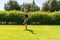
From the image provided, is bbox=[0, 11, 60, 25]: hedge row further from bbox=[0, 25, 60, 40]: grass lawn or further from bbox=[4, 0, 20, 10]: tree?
bbox=[4, 0, 20, 10]: tree

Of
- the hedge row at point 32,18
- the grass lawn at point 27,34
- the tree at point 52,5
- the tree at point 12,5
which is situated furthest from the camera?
the tree at point 12,5

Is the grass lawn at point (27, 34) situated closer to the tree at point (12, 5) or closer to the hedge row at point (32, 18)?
the hedge row at point (32, 18)

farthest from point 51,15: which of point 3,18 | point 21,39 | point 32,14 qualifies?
point 21,39

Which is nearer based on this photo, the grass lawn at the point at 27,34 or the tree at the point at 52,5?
the grass lawn at the point at 27,34

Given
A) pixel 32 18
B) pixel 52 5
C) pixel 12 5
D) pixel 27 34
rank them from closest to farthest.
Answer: pixel 27 34 → pixel 32 18 → pixel 52 5 → pixel 12 5

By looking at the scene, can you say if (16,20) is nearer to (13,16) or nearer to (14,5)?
(13,16)

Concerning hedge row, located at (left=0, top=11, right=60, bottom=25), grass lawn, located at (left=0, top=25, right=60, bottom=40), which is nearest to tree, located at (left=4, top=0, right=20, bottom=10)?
hedge row, located at (left=0, top=11, right=60, bottom=25)

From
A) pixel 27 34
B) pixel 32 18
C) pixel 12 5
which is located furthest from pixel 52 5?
pixel 27 34

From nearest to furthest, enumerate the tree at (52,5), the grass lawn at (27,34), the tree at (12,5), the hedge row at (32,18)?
the grass lawn at (27,34) → the hedge row at (32,18) → the tree at (52,5) → the tree at (12,5)

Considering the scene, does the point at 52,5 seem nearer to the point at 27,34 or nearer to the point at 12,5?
the point at 12,5

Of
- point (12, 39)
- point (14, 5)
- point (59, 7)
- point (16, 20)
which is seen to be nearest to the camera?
point (12, 39)

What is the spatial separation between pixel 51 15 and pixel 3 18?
7226 millimetres

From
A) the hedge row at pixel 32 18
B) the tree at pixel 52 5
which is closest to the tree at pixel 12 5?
the tree at pixel 52 5

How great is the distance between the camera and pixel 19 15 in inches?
1107
